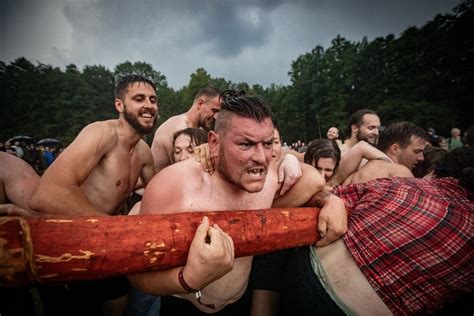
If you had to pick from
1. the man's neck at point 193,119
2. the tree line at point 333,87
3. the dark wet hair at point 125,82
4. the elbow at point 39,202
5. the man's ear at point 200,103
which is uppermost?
the tree line at point 333,87

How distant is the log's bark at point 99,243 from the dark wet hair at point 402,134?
13.2 feet

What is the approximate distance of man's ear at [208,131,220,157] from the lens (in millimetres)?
1901

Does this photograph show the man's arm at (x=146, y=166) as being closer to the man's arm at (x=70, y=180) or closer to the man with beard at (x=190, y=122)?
the man's arm at (x=70, y=180)

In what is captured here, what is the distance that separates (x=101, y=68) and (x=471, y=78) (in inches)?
2493

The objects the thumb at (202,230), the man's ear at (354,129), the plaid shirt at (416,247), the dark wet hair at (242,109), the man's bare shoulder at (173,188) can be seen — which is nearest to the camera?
the thumb at (202,230)

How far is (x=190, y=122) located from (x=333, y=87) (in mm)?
46851

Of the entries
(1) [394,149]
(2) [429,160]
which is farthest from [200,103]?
(2) [429,160]

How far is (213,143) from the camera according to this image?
195cm

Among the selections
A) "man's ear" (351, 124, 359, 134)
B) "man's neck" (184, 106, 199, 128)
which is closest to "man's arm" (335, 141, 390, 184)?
"man's ear" (351, 124, 359, 134)

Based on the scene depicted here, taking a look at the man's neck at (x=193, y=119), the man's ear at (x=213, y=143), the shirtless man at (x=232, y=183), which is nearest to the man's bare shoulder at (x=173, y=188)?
the shirtless man at (x=232, y=183)

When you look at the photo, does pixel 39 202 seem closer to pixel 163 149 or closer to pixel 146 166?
pixel 146 166

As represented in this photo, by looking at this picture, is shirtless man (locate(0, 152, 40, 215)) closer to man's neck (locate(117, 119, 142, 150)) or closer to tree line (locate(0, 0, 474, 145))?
man's neck (locate(117, 119, 142, 150))

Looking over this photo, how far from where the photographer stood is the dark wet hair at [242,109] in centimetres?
178

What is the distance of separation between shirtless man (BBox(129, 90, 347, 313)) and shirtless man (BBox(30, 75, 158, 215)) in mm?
1021
